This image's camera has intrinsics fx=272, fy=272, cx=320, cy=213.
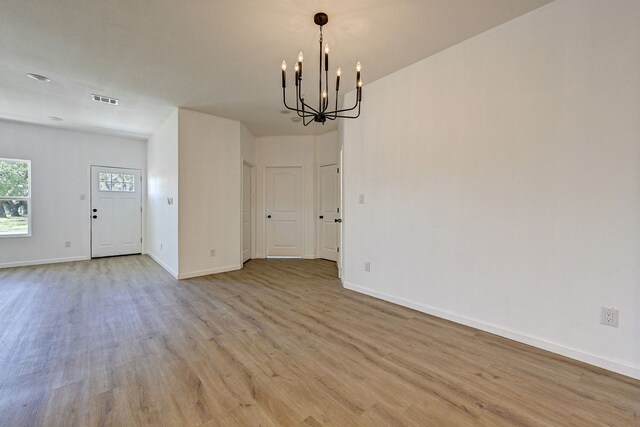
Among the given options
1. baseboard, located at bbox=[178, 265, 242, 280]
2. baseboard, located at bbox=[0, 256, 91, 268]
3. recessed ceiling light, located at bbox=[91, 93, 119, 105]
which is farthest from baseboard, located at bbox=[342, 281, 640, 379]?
baseboard, located at bbox=[0, 256, 91, 268]

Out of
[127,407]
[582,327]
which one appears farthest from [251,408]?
[582,327]

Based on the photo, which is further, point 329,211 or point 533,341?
point 329,211

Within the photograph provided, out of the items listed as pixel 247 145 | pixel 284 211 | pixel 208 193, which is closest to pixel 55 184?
pixel 208 193

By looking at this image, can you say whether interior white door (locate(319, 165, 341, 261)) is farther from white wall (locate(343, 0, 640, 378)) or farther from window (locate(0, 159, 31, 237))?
window (locate(0, 159, 31, 237))

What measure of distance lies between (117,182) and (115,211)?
0.67m

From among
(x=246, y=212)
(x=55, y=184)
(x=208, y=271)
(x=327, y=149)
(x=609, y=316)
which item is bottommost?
(x=208, y=271)

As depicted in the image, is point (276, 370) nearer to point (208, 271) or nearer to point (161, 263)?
point (208, 271)

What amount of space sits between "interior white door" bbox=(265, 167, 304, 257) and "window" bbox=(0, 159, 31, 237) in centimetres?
448

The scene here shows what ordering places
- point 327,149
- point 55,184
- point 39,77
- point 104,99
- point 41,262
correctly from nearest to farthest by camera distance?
point 39,77 < point 104,99 < point 41,262 < point 55,184 < point 327,149

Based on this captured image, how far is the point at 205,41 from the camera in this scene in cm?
257

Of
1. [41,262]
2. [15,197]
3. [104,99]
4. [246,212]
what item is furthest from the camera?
[246,212]

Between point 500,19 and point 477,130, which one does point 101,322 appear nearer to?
point 477,130

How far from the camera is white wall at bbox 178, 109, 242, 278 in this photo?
14.3 ft

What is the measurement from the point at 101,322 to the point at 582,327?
423 centimetres
